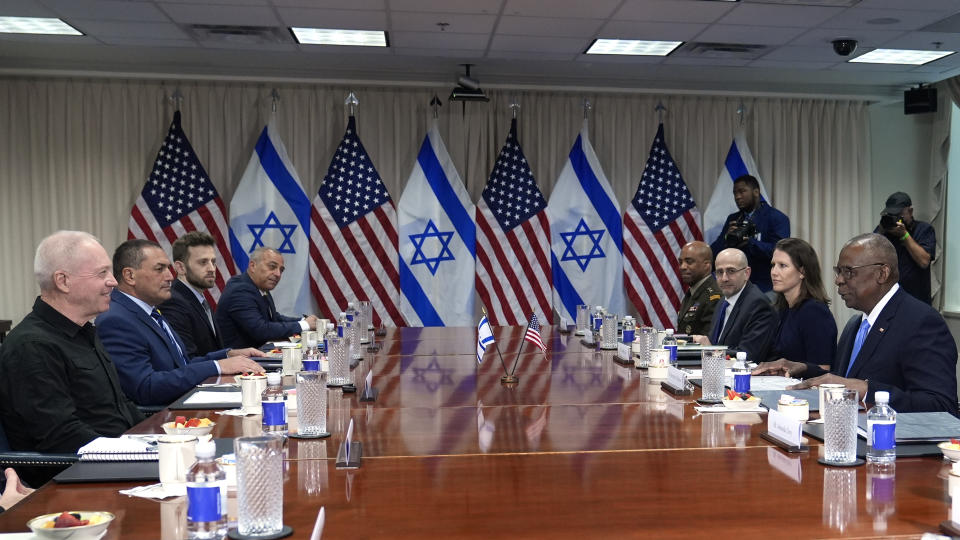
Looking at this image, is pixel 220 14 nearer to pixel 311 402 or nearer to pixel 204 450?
pixel 311 402

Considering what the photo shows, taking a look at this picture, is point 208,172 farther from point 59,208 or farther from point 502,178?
point 502,178

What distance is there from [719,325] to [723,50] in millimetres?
2926

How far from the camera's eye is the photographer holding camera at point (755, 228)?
306 inches

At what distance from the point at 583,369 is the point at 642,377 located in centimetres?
38

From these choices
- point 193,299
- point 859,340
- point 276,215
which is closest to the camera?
point 859,340

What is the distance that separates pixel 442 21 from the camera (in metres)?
6.36

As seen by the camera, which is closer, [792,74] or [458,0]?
[458,0]

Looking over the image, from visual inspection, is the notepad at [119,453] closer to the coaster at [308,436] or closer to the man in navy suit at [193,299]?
the coaster at [308,436]

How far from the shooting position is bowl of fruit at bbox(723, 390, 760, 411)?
115 inches

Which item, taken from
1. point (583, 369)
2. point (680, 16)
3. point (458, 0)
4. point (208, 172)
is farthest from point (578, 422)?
point (208, 172)

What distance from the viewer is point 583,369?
160 inches

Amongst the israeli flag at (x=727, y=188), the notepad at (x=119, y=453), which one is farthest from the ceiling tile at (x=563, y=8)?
the notepad at (x=119, y=453)

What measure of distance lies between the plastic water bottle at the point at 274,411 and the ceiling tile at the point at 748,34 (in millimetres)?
4915

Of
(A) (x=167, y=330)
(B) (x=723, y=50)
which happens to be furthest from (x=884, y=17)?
(A) (x=167, y=330)
